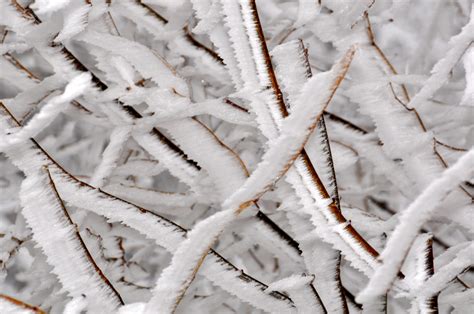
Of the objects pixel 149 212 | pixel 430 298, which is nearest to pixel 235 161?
pixel 149 212

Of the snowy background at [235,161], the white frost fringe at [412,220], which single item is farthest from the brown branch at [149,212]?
the white frost fringe at [412,220]

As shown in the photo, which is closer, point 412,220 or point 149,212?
point 412,220

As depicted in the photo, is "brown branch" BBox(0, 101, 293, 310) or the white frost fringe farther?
"brown branch" BBox(0, 101, 293, 310)

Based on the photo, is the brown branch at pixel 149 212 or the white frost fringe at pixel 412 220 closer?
the white frost fringe at pixel 412 220

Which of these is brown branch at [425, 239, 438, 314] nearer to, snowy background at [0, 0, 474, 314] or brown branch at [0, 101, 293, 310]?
snowy background at [0, 0, 474, 314]

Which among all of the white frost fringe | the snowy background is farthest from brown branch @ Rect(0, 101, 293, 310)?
the white frost fringe

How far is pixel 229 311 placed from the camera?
75 centimetres

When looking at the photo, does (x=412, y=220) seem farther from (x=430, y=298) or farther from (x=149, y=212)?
(x=149, y=212)

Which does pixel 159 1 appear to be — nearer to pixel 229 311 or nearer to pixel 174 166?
pixel 174 166

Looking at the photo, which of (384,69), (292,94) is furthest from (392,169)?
(292,94)

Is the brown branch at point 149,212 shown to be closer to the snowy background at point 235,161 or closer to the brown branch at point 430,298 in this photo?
the snowy background at point 235,161

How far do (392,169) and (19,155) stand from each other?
37 centimetres

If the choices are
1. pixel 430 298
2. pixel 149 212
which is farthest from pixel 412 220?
pixel 149 212

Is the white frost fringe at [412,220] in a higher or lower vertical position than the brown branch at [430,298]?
higher
